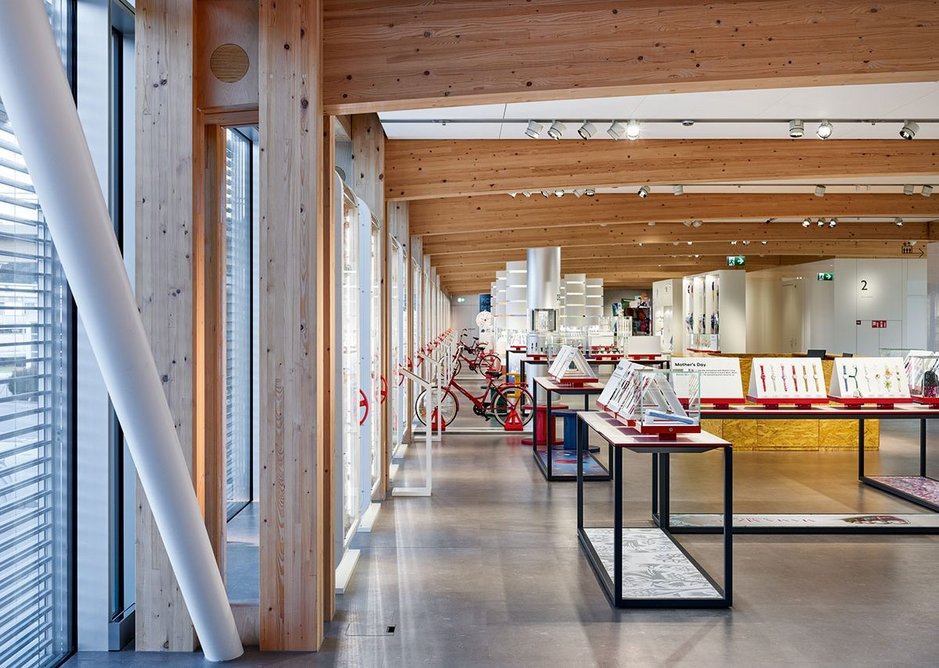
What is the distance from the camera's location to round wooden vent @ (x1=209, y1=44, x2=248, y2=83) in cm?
438

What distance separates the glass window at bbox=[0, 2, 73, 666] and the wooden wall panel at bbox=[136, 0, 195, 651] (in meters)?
0.36

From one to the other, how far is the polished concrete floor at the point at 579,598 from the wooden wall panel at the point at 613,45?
2752mm

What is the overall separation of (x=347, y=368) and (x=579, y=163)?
425cm

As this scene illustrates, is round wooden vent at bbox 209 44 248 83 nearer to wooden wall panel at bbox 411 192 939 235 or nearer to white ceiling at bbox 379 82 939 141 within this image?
white ceiling at bbox 379 82 939 141

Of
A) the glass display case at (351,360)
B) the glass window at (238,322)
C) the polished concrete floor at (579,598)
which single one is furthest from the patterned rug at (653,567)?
the glass window at (238,322)

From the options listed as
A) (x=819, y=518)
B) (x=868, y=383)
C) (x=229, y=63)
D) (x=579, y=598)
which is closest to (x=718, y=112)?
(x=868, y=383)

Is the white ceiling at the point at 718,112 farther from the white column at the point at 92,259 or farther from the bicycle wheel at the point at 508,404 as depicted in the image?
the bicycle wheel at the point at 508,404

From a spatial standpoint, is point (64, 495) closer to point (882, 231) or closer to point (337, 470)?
point (337, 470)

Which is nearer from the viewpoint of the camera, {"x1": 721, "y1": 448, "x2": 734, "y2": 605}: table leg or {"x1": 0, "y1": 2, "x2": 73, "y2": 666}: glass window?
{"x1": 0, "y1": 2, "x2": 73, "y2": 666}: glass window

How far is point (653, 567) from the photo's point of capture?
5.62 metres

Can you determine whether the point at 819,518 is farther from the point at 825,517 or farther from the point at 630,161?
the point at 630,161

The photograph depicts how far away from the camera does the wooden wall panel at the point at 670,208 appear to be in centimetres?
1271

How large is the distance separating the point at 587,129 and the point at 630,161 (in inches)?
46.9

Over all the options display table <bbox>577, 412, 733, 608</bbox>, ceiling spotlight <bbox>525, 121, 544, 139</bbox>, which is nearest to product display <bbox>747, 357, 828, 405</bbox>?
display table <bbox>577, 412, 733, 608</bbox>
